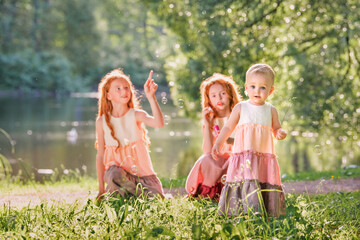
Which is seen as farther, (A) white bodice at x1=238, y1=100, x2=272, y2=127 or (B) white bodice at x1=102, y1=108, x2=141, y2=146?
(B) white bodice at x1=102, y1=108, x2=141, y2=146

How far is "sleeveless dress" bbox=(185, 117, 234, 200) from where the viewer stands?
5621 millimetres

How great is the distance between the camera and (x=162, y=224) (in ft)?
14.2

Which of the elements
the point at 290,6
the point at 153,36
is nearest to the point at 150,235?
the point at 290,6

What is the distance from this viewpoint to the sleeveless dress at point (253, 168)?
477 cm

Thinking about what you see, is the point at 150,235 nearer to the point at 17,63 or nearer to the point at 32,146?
the point at 32,146

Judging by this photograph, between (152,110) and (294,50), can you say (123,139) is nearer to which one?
(152,110)

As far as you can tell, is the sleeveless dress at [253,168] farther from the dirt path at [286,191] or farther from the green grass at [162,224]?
the dirt path at [286,191]

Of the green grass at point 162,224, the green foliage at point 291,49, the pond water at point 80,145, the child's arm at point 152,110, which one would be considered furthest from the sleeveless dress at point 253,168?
the green foliage at point 291,49

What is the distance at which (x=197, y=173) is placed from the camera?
224 inches

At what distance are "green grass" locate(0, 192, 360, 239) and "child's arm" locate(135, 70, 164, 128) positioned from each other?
38.8 inches

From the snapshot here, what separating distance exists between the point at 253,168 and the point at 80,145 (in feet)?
46.5

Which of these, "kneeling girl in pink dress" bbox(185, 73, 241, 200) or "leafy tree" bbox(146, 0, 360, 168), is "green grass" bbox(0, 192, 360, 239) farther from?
"leafy tree" bbox(146, 0, 360, 168)


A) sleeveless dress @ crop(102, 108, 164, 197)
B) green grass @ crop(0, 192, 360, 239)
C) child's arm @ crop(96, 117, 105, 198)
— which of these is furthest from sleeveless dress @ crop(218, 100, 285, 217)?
child's arm @ crop(96, 117, 105, 198)

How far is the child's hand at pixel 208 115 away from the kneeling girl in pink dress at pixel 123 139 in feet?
1.57
